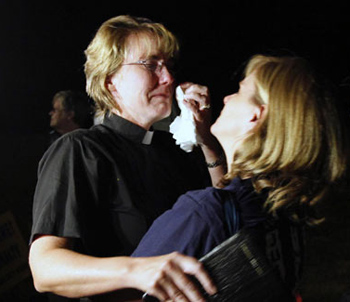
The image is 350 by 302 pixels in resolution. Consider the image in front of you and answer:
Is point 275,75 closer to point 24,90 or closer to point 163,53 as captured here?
point 163,53

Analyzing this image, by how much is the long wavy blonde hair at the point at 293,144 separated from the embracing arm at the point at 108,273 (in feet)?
1.07

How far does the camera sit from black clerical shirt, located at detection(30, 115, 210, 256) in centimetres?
105

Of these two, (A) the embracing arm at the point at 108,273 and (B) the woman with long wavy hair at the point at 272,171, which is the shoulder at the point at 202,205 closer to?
(B) the woman with long wavy hair at the point at 272,171

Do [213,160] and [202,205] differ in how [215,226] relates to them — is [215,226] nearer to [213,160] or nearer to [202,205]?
[202,205]

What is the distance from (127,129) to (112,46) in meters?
0.32

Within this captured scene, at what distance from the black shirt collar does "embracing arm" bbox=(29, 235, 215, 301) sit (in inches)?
18.7

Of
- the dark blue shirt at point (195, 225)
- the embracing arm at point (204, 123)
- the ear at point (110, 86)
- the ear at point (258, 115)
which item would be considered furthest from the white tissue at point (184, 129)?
the dark blue shirt at point (195, 225)

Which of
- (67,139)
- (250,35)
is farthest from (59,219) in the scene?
(250,35)

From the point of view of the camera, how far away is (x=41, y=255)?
973 mm

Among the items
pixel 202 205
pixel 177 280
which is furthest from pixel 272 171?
pixel 177 280

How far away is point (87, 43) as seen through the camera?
462 centimetres

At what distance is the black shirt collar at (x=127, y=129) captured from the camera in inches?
53.9

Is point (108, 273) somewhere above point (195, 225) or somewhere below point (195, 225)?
below

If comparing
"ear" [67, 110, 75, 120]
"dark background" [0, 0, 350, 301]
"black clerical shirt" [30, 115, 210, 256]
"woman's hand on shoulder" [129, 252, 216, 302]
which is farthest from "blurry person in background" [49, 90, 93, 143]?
"woman's hand on shoulder" [129, 252, 216, 302]
